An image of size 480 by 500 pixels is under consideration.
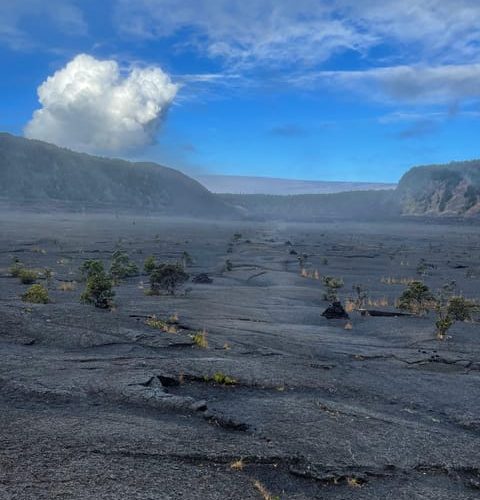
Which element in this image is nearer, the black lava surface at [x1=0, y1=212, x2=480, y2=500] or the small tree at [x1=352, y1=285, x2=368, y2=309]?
the black lava surface at [x1=0, y1=212, x2=480, y2=500]

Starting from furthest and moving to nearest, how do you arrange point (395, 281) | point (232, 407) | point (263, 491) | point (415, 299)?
1. point (395, 281)
2. point (415, 299)
3. point (232, 407)
4. point (263, 491)

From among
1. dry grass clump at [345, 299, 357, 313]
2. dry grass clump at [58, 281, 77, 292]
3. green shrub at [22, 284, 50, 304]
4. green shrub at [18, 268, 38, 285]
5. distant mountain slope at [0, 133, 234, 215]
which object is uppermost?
distant mountain slope at [0, 133, 234, 215]

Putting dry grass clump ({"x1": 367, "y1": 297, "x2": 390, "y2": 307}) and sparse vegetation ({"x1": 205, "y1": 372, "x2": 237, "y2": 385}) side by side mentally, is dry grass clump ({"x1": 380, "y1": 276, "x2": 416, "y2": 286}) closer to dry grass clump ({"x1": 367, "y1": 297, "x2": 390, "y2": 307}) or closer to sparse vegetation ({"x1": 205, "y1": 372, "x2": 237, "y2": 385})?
→ dry grass clump ({"x1": 367, "y1": 297, "x2": 390, "y2": 307})

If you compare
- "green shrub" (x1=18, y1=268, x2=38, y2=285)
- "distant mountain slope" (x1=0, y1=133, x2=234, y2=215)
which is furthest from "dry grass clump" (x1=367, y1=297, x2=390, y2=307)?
"distant mountain slope" (x1=0, y1=133, x2=234, y2=215)

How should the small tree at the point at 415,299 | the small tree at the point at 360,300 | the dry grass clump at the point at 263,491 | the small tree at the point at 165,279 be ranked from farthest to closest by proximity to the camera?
the small tree at the point at 165,279 < the small tree at the point at 360,300 < the small tree at the point at 415,299 < the dry grass clump at the point at 263,491

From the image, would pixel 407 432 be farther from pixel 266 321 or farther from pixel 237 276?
pixel 237 276

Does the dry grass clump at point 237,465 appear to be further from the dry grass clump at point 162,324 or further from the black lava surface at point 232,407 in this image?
the dry grass clump at point 162,324

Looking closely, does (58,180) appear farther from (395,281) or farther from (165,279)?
(165,279)

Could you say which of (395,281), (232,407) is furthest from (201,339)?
(395,281)

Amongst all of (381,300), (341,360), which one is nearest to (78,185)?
(381,300)

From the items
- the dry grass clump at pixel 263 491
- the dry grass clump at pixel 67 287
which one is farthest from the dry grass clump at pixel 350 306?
the dry grass clump at pixel 263 491

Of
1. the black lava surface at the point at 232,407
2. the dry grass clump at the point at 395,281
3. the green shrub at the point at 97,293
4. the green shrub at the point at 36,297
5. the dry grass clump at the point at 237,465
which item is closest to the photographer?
the black lava surface at the point at 232,407

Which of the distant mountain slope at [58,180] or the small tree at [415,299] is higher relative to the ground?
the distant mountain slope at [58,180]

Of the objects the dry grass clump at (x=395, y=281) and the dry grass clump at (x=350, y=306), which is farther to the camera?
the dry grass clump at (x=395, y=281)
